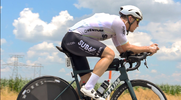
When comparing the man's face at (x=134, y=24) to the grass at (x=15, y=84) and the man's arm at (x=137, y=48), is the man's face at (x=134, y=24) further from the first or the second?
the grass at (x=15, y=84)

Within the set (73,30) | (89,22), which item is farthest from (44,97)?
(89,22)

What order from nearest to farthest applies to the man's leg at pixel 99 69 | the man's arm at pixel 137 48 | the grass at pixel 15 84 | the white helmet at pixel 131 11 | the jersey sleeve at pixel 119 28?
the man's leg at pixel 99 69
the jersey sleeve at pixel 119 28
the man's arm at pixel 137 48
the white helmet at pixel 131 11
the grass at pixel 15 84

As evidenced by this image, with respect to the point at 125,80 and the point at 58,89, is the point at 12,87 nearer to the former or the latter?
the point at 58,89

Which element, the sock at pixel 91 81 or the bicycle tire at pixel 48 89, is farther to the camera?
the bicycle tire at pixel 48 89

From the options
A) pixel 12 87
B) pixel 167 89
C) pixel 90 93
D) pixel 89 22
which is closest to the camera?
pixel 90 93

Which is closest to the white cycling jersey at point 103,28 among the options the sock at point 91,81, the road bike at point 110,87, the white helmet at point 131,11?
the white helmet at point 131,11

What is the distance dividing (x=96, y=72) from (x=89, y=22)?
1.02 m

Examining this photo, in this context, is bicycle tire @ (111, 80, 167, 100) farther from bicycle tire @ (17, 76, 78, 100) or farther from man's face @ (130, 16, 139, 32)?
man's face @ (130, 16, 139, 32)

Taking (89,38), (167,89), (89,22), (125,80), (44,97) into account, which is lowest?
(167,89)

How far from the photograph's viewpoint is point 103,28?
410 cm

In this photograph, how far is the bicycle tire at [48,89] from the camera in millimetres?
4234

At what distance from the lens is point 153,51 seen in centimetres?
424

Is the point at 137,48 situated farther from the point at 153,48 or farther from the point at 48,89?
the point at 48,89

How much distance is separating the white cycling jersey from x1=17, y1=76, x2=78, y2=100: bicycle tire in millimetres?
1137
